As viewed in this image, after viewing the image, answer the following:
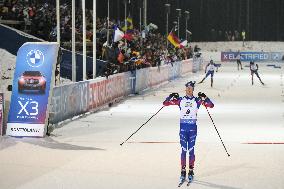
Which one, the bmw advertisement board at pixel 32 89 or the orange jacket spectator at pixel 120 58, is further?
the orange jacket spectator at pixel 120 58

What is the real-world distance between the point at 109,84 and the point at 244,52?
175 feet

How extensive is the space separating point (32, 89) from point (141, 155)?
448 centimetres

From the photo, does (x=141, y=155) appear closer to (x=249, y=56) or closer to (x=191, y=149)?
(x=191, y=149)

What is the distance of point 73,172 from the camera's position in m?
12.3

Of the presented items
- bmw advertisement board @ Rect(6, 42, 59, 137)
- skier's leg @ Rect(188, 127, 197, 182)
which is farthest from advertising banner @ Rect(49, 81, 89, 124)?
skier's leg @ Rect(188, 127, 197, 182)

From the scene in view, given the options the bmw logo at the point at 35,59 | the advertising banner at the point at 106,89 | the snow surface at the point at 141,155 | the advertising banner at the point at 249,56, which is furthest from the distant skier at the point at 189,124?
the advertising banner at the point at 249,56

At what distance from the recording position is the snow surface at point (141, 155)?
11438 mm

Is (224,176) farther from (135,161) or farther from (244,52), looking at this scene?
(244,52)

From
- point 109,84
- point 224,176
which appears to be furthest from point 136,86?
point 224,176

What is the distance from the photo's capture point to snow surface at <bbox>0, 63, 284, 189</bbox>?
1144 centimetres

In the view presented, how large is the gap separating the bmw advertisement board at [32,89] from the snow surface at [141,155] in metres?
0.47

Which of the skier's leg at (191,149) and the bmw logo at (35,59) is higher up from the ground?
the bmw logo at (35,59)

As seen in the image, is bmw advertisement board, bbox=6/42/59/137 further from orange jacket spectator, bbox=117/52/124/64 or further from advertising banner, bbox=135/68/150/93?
advertising banner, bbox=135/68/150/93

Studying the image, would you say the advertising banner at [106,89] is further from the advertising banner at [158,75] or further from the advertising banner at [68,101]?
the advertising banner at [158,75]
